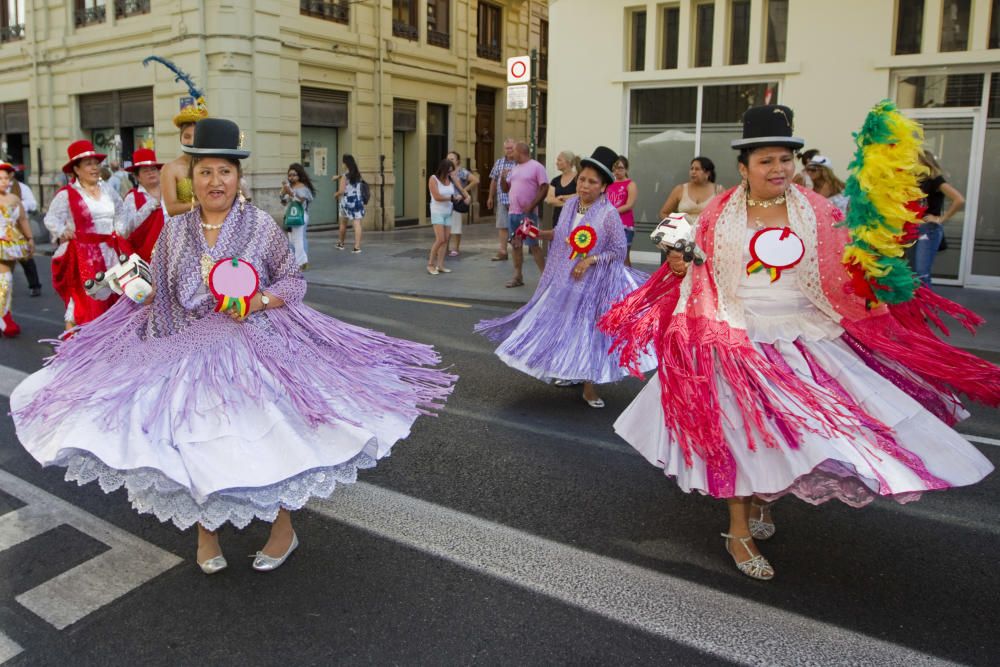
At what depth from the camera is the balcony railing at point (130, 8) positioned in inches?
776

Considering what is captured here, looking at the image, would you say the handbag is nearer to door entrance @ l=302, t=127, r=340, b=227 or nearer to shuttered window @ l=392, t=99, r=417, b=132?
door entrance @ l=302, t=127, r=340, b=227

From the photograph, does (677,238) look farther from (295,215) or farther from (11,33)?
(11,33)

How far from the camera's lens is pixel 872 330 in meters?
3.61

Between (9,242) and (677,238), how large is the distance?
764 centimetres

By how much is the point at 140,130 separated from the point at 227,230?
1930 cm

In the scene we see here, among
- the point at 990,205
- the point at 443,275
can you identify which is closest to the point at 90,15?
the point at 443,275

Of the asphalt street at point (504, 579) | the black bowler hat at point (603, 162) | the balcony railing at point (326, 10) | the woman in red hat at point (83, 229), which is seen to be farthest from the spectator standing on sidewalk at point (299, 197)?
the asphalt street at point (504, 579)

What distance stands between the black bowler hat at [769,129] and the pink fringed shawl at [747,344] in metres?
0.25

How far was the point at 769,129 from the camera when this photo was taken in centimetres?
355

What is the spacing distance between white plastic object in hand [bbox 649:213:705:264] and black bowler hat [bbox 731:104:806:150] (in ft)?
1.35

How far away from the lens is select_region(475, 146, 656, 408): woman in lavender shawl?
588cm

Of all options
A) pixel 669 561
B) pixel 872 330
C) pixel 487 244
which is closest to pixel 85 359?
pixel 669 561

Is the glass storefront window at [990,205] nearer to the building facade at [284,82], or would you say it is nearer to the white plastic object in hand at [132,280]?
the white plastic object in hand at [132,280]

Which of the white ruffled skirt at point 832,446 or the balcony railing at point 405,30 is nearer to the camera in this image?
the white ruffled skirt at point 832,446
